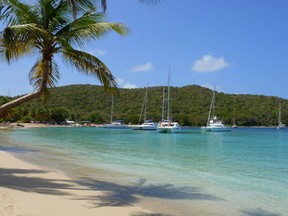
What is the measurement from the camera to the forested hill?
354 ft

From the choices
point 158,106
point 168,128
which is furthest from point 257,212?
point 158,106

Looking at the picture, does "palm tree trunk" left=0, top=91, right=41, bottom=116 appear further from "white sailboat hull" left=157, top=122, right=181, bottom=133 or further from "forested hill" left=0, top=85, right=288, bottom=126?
"forested hill" left=0, top=85, right=288, bottom=126

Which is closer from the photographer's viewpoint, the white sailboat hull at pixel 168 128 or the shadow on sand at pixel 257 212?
the shadow on sand at pixel 257 212

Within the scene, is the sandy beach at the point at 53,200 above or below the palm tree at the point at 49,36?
below

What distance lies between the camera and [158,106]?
105 meters

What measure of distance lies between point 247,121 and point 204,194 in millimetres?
107511

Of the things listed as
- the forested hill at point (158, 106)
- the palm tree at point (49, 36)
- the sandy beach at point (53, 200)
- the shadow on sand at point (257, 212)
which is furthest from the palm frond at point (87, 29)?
the forested hill at point (158, 106)

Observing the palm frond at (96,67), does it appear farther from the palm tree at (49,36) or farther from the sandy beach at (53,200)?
the sandy beach at (53,200)

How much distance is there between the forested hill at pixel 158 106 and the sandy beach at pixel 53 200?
91155 millimetres

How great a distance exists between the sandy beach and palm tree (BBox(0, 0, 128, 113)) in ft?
6.68

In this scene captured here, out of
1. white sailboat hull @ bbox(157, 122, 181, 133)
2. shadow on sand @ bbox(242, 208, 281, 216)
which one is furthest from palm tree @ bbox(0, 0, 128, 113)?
Result: white sailboat hull @ bbox(157, 122, 181, 133)

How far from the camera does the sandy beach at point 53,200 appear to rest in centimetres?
691

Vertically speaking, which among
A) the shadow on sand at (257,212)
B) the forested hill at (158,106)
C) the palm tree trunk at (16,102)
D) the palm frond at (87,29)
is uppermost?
the forested hill at (158,106)

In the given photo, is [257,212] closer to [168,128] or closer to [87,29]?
[87,29]
